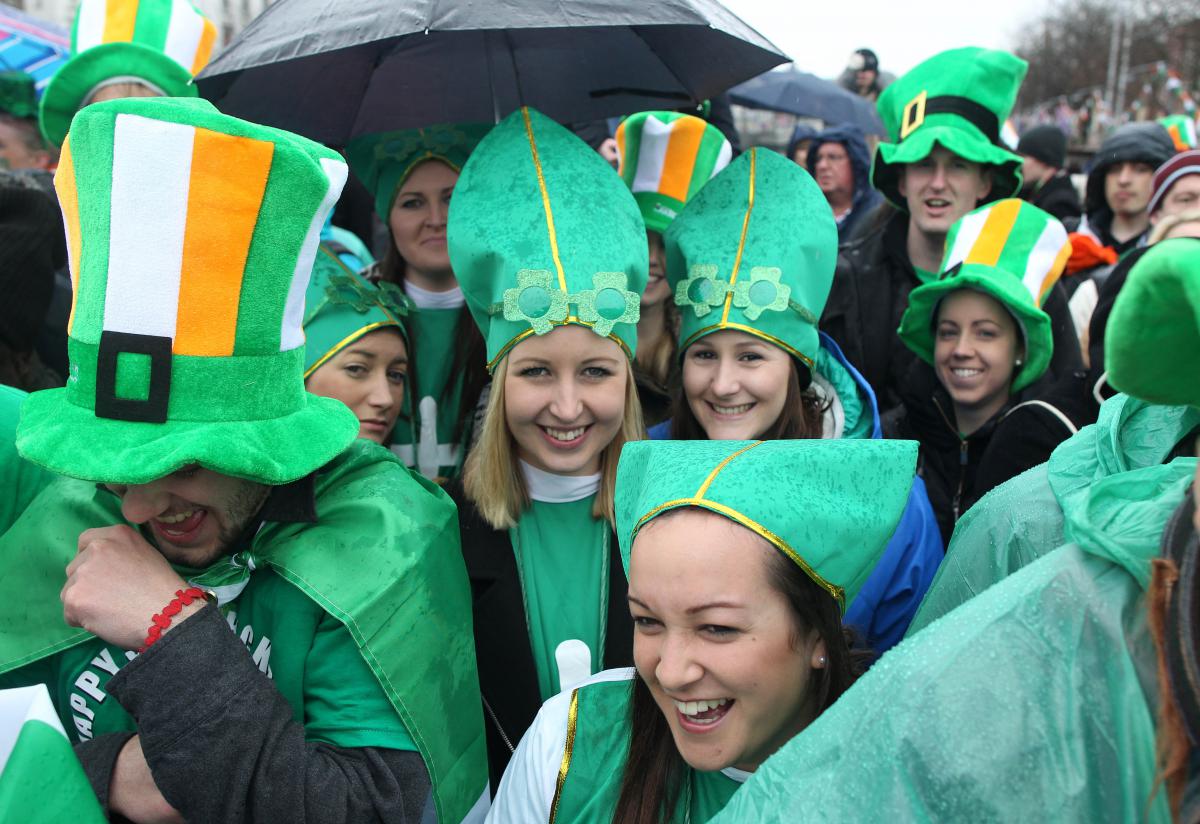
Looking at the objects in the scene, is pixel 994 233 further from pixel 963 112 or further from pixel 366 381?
pixel 366 381

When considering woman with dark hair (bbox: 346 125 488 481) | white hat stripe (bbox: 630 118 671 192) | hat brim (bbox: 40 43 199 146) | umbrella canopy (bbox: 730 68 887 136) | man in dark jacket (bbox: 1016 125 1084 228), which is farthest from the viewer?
umbrella canopy (bbox: 730 68 887 136)

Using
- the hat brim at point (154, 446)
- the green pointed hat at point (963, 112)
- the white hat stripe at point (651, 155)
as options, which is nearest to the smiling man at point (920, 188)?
the green pointed hat at point (963, 112)

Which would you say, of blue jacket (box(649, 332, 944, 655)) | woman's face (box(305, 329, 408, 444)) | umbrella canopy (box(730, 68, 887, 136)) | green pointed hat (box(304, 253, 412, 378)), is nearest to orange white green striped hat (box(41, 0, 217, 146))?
green pointed hat (box(304, 253, 412, 378))

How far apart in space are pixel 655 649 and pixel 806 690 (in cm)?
32

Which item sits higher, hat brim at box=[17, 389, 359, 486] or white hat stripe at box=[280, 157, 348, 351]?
white hat stripe at box=[280, 157, 348, 351]

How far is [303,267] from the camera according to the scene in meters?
2.01

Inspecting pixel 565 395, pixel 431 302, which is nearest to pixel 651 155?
pixel 431 302

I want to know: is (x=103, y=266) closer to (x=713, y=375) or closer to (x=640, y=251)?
(x=640, y=251)

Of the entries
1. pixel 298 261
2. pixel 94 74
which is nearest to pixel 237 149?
pixel 298 261

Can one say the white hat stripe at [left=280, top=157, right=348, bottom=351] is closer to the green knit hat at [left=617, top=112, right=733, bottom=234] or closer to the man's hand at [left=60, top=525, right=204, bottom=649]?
the man's hand at [left=60, top=525, right=204, bottom=649]

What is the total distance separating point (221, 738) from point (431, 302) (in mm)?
2068

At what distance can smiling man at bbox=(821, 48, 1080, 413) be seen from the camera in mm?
4375

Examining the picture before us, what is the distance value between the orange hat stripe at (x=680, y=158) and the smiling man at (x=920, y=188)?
2.86ft

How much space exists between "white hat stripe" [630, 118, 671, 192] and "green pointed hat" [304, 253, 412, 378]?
1.21 m
